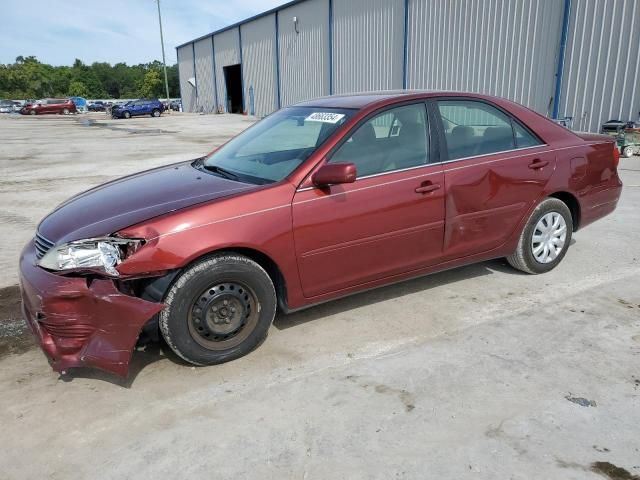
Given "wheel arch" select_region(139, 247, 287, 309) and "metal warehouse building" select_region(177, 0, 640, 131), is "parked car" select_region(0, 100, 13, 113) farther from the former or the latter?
"wheel arch" select_region(139, 247, 287, 309)

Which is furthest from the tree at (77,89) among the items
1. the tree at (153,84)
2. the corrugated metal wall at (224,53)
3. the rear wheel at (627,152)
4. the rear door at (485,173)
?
the rear door at (485,173)

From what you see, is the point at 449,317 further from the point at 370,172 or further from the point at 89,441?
the point at 89,441

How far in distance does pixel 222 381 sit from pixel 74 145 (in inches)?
697

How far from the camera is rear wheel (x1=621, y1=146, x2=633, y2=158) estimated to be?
11289 millimetres

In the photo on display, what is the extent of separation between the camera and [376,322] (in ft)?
12.1

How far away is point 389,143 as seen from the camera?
3.64m

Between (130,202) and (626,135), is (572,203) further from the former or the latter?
(626,135)

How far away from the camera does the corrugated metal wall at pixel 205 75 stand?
134 feet

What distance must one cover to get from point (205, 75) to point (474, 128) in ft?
137

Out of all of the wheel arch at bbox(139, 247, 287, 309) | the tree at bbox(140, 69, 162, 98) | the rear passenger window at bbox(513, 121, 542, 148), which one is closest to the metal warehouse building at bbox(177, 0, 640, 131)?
the rear passenger window at bbox(513, 121, 542, 148)

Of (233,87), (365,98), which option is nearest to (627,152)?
(365,98)

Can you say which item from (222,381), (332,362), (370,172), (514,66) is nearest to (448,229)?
(370,172)

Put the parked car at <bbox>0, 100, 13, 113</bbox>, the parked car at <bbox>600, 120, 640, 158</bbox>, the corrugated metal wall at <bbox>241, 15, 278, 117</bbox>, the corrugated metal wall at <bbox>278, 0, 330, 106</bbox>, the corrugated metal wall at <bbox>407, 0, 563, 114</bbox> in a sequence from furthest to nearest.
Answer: the parked car at <bbox>0, 100, 13, 113</bbox> < the corrugated metal wall at <bbox>241, 15, 278, 117</bbox> < the corrugated metal wall at <bbox>278, 0, 330, 106</bbox> < the corrugated metal wall at <bbox>407, 0, 563, 114</bbox> < the parked car at <bbox>600, 120, 640, 158</bbox>

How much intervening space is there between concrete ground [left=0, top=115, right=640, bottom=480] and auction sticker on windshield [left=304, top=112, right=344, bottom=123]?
4.60 feet
